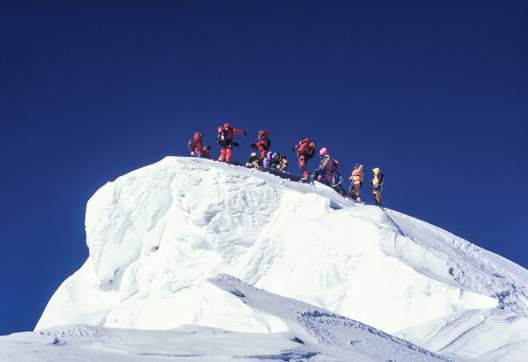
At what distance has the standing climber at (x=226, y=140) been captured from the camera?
22.4 meters

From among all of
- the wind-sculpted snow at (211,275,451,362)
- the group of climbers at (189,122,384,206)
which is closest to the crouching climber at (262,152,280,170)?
the group of climbers at (189,122,384,206)

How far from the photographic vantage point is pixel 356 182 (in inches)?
934

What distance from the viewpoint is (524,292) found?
16.6 m

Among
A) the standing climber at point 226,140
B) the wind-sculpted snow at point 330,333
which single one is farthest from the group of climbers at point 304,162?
the wind-sculpted snow at point 330,333

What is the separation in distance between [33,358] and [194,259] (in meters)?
13.1

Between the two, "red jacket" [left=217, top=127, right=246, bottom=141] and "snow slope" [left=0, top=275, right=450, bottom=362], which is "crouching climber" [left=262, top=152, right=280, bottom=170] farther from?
"snow slope" [left=0, top=275, right=450, bottom=362]

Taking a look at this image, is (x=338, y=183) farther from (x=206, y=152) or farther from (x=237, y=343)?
(x=237, y=343)

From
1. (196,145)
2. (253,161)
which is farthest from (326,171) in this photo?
(196,145)

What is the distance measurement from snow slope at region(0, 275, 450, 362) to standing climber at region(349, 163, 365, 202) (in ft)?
41.2

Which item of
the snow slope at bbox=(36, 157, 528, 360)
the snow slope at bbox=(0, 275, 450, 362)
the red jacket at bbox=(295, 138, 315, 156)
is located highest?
the red jacket at bbox=(295, 138, 315, 156)

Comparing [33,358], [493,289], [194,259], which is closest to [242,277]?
[194,259]

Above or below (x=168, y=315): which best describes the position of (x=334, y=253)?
above

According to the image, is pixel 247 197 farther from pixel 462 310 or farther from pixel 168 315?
pixel 462 310

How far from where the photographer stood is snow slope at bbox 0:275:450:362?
24.2 feet
